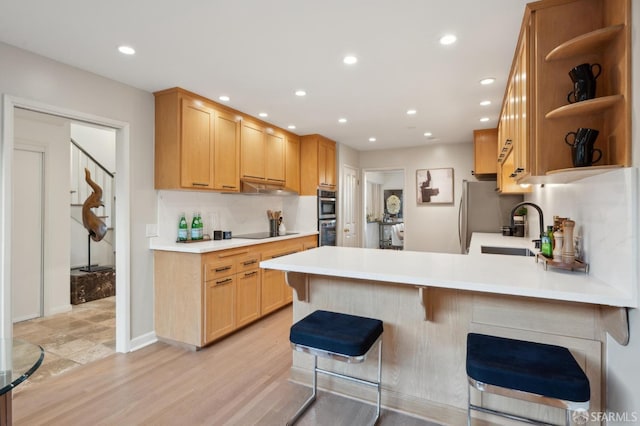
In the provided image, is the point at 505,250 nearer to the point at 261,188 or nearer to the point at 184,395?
the point at 261,188

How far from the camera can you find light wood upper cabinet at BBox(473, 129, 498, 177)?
460cm

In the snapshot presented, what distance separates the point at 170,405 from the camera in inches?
84.9

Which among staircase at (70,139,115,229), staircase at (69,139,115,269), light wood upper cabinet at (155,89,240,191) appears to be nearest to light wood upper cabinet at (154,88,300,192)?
light wood upper cabinet at (155,89,240,191)

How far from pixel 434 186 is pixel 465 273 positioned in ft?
14.0

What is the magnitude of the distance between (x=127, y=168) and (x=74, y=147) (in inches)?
118

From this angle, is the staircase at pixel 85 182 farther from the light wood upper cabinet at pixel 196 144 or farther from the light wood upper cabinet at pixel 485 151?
the light wood upper cabinet at pixel 485 151

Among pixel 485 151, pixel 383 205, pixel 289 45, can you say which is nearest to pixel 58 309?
pixel 289 45

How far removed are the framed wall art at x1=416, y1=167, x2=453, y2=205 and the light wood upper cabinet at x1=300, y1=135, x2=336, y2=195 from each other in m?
1.81

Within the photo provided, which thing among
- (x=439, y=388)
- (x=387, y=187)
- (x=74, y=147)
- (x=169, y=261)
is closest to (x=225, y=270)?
(x=169, y=261)

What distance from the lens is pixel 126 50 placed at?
7.68 feet

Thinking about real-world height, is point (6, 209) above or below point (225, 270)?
above

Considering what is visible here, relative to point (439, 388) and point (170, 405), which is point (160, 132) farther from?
point (439, 388)

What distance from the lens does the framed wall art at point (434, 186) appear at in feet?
18.6
